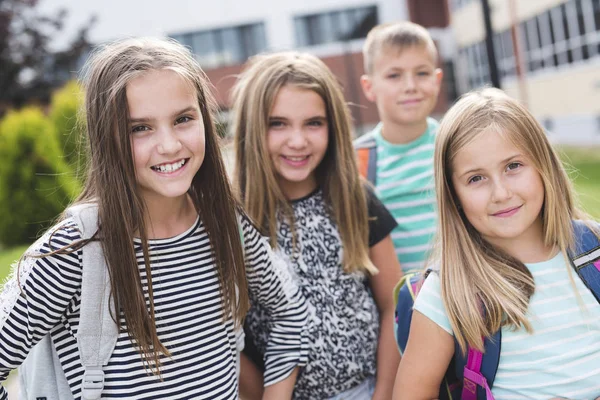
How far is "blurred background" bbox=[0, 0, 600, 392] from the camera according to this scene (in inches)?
419

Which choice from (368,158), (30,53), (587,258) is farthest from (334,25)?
(587,258)

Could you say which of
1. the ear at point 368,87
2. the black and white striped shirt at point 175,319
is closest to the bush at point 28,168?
the ear at point 368,87

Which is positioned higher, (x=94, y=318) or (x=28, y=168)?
(x=28, y=168)

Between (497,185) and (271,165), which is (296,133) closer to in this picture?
(271,165)

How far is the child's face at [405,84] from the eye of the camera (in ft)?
9.11

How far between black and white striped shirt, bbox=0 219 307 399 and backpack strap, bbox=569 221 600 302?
86 cm

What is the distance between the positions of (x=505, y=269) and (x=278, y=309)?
2.38 ft

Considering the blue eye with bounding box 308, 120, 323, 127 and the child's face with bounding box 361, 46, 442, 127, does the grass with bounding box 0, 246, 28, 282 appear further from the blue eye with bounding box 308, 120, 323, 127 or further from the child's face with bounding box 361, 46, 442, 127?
the blue eye with bounding box 308, 120, 323, 127

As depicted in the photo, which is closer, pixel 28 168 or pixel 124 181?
pixel 124 181

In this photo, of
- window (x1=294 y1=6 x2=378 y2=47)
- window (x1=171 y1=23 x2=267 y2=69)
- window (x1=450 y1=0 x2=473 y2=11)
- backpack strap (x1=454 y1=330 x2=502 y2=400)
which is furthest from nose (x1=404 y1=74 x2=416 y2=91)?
window (x1=171 y1=23 x2=267 y2=69)

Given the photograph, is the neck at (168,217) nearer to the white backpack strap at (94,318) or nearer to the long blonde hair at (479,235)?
the white backpack strap at (94,318)

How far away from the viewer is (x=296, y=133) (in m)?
2.25

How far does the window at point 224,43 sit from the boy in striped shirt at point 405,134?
24.4m

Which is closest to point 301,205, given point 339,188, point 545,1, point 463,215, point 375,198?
point 339,188
